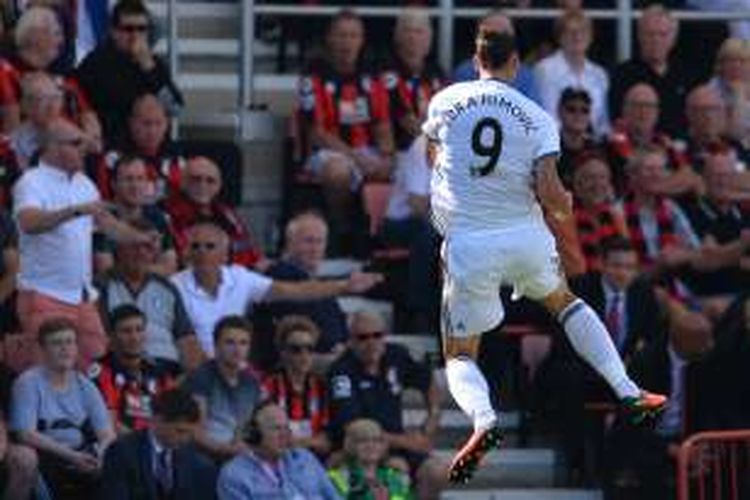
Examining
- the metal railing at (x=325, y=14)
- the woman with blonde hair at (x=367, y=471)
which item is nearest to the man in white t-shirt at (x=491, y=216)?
the woman with blonde hair at (x=367, y=471)

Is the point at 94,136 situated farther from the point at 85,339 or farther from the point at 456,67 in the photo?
the point at 456,67

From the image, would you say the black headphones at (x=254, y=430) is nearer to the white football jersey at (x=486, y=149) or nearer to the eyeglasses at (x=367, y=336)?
the eyeglasses at (x=367, y=336)

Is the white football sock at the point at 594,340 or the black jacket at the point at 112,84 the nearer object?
the white football sock at the point at 594,340

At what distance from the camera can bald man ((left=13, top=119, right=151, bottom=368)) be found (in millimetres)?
19812

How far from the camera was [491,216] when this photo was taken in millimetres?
16281

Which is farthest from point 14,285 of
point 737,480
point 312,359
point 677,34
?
point 677,34

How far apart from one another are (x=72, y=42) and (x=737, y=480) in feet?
16.1

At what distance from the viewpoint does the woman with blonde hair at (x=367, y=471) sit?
19.6m

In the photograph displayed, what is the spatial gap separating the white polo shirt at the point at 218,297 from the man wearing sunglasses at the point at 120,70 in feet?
4.06

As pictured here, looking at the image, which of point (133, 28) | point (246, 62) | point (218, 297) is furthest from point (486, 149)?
point (246, 62)

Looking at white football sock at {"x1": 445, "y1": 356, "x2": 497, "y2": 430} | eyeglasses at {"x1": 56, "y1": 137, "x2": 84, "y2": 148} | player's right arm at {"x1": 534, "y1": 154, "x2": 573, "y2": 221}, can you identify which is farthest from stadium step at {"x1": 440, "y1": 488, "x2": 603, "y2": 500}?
player's right arm at {"x1": 534, "y1": 154, "x2": 573, "y2": 221}

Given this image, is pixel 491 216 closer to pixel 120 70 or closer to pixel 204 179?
pixel 204 179

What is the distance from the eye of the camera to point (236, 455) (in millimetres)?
19438

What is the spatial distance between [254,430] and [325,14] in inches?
161
